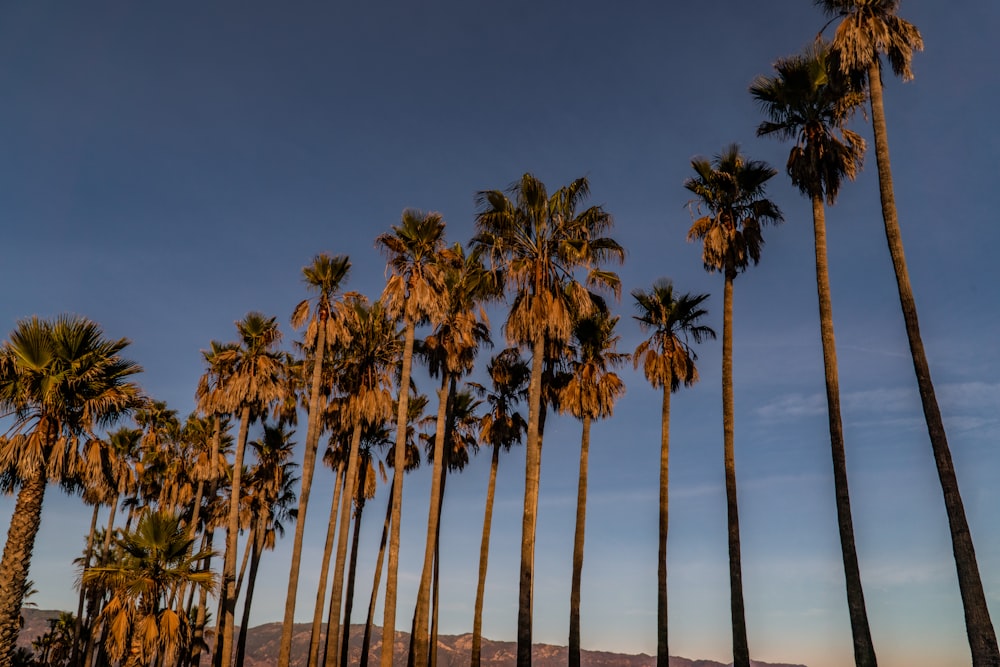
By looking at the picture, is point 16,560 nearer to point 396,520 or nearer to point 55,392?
point 55,392

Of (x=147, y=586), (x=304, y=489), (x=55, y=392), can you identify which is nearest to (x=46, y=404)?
(x=55, y=392)

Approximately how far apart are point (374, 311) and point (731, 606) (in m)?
21.3

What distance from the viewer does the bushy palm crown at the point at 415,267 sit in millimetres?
30234

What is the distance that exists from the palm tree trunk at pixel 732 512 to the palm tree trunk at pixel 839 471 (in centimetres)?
577

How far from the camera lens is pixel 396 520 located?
28.7m

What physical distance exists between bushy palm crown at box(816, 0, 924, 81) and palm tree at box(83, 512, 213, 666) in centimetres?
2703

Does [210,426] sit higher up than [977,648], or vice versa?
[210,426]

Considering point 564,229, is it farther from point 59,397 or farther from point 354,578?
point 354,578

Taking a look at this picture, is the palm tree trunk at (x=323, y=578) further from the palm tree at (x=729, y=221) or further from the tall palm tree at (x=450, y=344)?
the palm tree at (x=729, y=221)

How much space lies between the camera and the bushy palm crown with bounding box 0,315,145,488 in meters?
21.6

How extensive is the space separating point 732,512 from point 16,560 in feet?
75.0

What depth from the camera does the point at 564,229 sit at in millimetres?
25328

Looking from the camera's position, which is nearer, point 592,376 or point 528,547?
point 528,547

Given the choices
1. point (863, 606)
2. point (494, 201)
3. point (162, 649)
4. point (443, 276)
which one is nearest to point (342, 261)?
point (443, 276)
